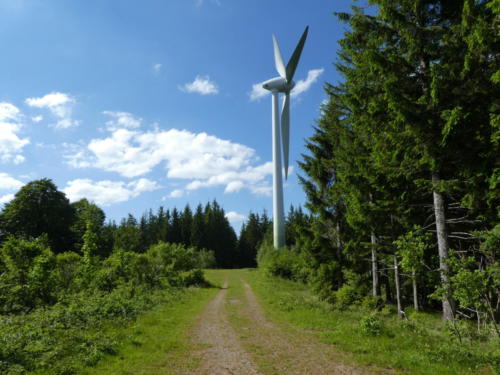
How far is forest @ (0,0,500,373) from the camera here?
8383 millimetres

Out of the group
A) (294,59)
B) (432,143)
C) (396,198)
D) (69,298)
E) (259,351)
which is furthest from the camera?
(294,59)

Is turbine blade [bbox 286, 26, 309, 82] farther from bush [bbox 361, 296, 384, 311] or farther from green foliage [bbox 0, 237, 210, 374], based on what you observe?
bush [bbox 361, 296, 384, 311]

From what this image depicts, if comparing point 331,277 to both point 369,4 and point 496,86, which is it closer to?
point 496,86

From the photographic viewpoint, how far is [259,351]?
8500 mm

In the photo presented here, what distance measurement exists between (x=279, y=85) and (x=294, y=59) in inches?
245

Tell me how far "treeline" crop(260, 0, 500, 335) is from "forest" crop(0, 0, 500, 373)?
0.05 meters

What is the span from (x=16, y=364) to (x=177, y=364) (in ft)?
11.8

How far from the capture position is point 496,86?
8.79m

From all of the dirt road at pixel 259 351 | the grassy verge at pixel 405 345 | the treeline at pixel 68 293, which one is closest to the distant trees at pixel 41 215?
the treeline at pixel 68 293

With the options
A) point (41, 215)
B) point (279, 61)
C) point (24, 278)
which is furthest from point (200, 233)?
point (24, 278)

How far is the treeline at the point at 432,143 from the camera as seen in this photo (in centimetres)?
837

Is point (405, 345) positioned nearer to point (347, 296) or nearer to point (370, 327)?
point (370, 327)

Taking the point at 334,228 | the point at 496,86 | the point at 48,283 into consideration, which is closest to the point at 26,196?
the point at 48,283

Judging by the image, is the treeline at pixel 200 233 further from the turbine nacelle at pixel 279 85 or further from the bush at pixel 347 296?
the bush at pixel 347 296
